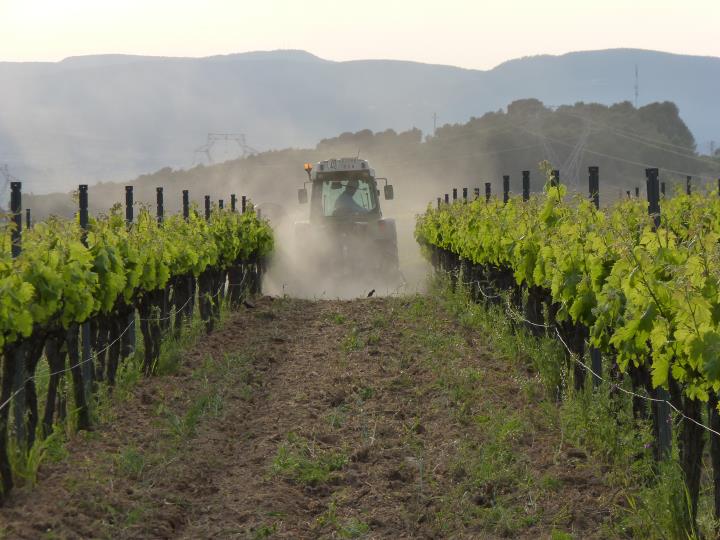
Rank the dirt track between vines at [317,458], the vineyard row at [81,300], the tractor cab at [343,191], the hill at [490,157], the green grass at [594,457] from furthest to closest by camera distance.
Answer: the hill at [490,157] → the tractor cab at [343,191] → the vineyard row at [81,300] → the dirt track between vines at [317,458] → the green grass at [594,457]

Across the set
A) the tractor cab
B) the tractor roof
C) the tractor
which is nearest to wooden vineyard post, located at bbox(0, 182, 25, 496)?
the tractor

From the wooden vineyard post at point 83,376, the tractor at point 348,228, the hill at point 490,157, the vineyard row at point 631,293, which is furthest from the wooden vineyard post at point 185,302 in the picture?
the hill at point 490,157

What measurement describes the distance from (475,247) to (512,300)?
1.86 metres

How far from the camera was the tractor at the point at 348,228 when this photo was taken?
21.2 metres

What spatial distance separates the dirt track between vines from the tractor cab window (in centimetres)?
1070

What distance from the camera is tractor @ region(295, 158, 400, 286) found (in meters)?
21.2

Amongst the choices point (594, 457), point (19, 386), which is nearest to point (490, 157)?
point (594, 457)

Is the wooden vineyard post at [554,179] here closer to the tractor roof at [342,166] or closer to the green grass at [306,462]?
the green grass at [306,462]

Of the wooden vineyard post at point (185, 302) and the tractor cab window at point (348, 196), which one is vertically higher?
the tractor cab window at point (348, 196)

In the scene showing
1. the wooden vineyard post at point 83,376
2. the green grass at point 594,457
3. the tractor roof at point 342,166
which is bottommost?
the green grass at point 594,457

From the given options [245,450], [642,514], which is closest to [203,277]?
[245,450]

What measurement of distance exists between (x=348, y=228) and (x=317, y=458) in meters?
14.1

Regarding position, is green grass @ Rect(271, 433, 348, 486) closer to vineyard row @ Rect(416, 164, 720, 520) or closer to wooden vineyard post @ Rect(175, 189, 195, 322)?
vineyard row @ Rect(416, 164, 720, 520)

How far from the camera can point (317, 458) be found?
7488 mm
